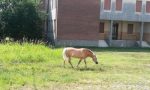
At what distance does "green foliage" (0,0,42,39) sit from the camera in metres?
47.2

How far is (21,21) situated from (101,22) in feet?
34.2

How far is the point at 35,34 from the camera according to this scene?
47.6m

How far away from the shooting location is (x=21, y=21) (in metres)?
47.4

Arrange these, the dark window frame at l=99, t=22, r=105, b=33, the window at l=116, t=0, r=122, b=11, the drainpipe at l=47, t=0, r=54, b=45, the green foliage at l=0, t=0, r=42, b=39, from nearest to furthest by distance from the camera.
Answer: the green foliage at l=0, t=0, r=42, b=39 < the window at l=116, t=0, r=122, b=11 < the drainpipe at l=47, t=0, r=54, b=45 < the dark window frame at l=99, t=22, r=105, b=33

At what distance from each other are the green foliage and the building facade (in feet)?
8.14

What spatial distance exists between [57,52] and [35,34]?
20800 mm

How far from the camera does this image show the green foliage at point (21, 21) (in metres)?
A: 47.2

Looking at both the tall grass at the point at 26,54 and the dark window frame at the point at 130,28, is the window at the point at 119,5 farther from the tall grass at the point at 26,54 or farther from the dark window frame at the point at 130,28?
the tall grass at the point at 26,54

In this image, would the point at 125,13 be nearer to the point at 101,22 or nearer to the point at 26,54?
the point at 101,22

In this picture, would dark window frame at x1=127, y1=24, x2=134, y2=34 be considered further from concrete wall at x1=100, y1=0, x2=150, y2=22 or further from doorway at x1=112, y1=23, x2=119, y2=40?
concrete wall at x1=100, y1=0, x2=150, y2=22

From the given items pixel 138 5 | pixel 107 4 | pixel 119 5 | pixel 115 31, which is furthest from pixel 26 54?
pixel 115 31

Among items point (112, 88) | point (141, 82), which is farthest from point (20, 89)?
point (141, 82)

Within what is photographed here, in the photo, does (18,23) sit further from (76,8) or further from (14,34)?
(76,8)

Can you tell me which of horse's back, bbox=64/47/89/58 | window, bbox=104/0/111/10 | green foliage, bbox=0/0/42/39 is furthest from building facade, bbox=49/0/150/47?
horse's back, bbox=64/47/89/58
